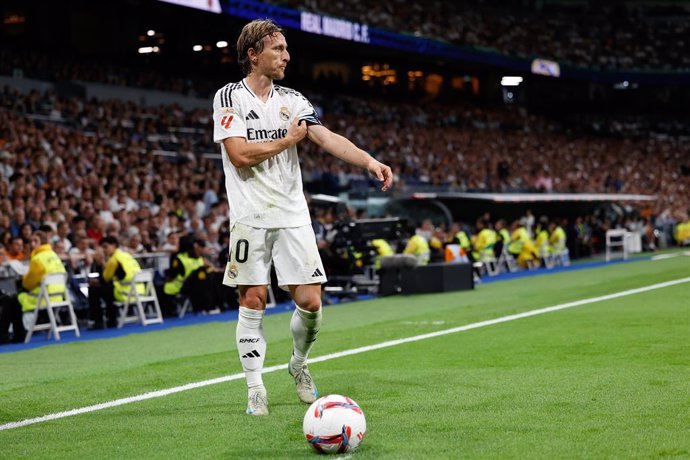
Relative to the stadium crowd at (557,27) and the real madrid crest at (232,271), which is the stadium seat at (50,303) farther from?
the stadium crowd at (557,27)

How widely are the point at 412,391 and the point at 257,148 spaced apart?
7.23 feet

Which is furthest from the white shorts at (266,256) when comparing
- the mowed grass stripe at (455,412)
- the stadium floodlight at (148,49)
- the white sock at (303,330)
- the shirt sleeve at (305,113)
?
the stadium floodlight at (148,49)

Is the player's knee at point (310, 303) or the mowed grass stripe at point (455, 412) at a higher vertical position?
the player's knee at point (310, 303)

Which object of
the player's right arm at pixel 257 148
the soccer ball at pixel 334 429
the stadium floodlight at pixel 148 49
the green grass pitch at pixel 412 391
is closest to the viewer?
the soccer ball at pixel 334 429

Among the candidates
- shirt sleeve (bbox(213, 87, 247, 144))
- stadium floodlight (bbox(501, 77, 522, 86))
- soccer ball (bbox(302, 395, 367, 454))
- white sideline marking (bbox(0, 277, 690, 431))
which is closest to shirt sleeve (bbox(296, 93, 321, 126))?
shirt sleeve (bbox(213, 87, 247, 144))

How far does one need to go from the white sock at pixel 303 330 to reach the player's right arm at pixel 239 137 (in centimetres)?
110

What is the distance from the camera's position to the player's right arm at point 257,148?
6719mm

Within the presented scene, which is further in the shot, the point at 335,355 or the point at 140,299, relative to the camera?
the point at 140,299

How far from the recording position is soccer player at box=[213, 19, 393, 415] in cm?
679

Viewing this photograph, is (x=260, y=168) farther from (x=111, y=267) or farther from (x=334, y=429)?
(x=111, y=267)

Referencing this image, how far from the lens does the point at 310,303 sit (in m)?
6.93

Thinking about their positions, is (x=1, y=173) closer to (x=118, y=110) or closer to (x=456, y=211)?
(x=118, y=110)

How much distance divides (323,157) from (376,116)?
10.3 metres

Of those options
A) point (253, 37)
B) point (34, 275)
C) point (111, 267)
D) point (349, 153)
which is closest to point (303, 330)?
point (349, 153)
